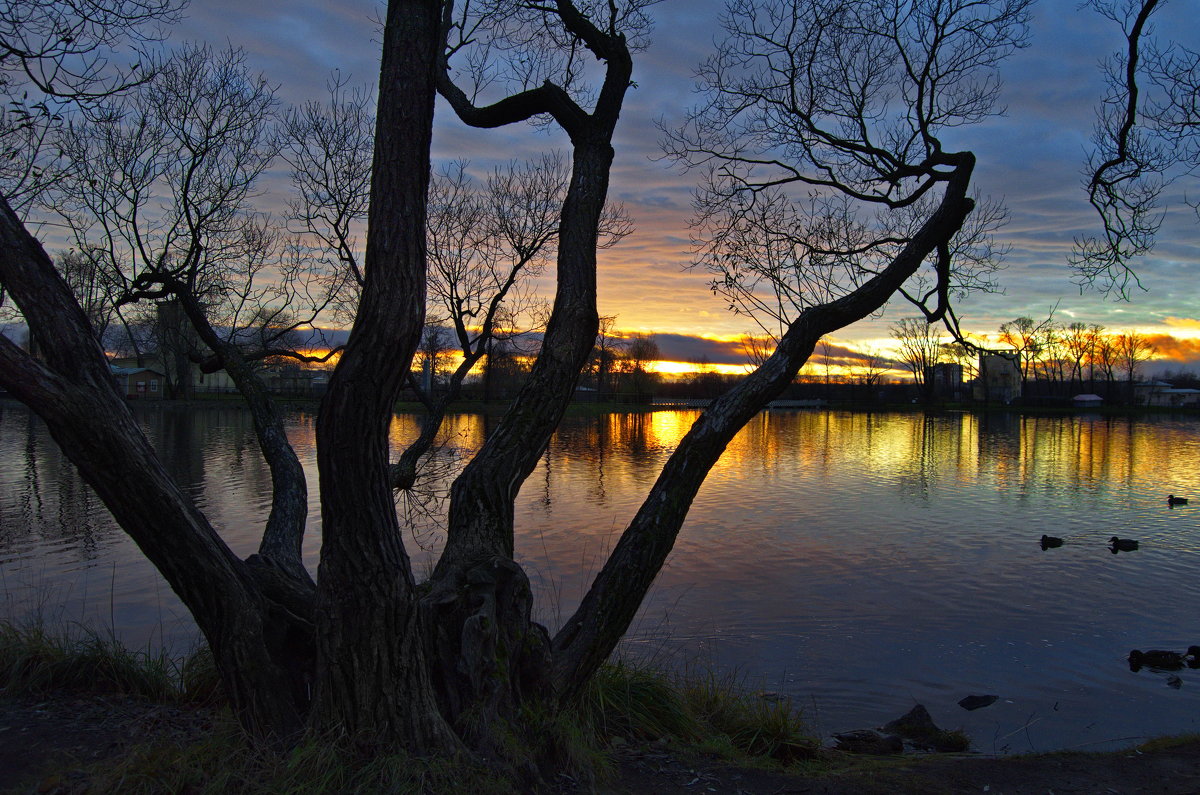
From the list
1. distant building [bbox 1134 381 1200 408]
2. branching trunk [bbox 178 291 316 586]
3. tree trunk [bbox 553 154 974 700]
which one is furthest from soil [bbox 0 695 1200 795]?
distant building [bbox 1134 381 1200 408]

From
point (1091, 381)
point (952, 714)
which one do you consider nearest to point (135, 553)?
point (952, 714)

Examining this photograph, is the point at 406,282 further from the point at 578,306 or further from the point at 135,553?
the point at 135,553

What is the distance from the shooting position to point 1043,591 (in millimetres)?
12938

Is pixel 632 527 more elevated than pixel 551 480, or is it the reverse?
pixel 632 527

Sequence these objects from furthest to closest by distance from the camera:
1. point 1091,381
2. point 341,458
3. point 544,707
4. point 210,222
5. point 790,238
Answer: point 1091,381
point 210,222
point 790,238
point 544,707
point 341,458

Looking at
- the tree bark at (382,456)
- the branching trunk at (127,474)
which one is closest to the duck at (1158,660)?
the tree bark at (382,456)

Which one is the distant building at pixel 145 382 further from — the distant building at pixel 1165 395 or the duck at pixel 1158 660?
the distant building at pixel 1165 395

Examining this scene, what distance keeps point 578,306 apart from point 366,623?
2395 millimetres

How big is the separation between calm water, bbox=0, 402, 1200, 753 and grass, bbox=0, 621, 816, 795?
7.94 feet

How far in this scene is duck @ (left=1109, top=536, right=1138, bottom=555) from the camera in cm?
1567

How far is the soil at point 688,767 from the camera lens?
4.05 m

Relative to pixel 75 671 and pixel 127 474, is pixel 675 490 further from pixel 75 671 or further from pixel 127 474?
pixel 75 671

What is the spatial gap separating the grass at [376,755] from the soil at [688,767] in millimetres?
173

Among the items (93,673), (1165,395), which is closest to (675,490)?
(93,673)
